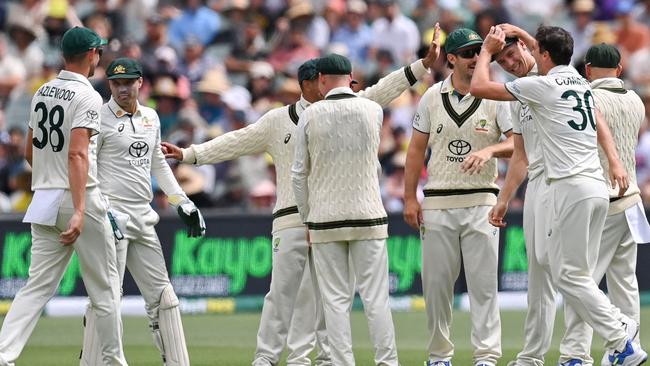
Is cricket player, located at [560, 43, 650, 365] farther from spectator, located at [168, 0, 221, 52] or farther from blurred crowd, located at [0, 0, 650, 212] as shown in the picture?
spectator, located at [168, 0, 221, 52]

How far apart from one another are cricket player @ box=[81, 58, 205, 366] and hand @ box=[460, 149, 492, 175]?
93.4 inches

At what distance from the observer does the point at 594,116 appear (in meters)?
9.88

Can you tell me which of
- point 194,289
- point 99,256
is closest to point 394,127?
point 194,289

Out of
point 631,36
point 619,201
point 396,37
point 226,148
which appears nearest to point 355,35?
point 396,37

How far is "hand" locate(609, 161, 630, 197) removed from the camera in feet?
32.4

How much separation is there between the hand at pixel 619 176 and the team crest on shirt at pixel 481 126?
1053 millimetres

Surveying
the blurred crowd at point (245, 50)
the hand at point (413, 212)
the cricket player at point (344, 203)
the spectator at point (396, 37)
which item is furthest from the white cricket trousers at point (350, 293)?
the spectator at point (396, 37)

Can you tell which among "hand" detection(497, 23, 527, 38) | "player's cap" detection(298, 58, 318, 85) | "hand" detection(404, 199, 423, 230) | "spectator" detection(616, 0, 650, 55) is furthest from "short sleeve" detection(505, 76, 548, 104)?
"spectator" detection(616, 0, 650, 55)

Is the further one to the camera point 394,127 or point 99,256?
point 394,127

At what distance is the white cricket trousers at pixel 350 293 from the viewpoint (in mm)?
9789

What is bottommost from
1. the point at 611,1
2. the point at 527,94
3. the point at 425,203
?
the point at 425,203

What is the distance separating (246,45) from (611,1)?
6.14 meters

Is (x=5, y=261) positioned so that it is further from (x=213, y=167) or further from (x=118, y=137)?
(x=118, y=137)

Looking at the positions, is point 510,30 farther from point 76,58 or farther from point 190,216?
point 76,58
